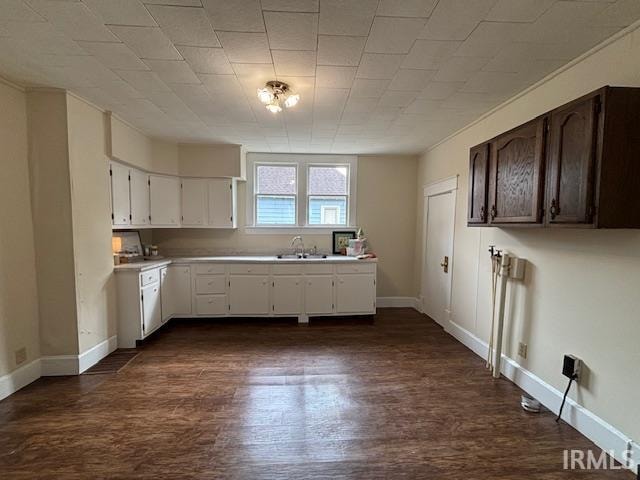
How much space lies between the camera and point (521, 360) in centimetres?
259

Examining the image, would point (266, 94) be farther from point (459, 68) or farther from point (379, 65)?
point (459, 68)

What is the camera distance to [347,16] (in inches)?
63.6

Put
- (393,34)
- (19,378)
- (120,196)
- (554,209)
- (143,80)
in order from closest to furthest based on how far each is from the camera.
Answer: (393,34), (554,209), (143,80), (19,378), (120,196)

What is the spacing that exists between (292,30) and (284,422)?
8.60 feet

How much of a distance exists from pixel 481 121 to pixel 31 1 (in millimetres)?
3683

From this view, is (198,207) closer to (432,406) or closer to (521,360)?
(432,406)

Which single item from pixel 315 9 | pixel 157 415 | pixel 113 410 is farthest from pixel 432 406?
pixel 315 9

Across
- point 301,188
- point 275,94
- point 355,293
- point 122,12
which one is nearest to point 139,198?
point 301,188

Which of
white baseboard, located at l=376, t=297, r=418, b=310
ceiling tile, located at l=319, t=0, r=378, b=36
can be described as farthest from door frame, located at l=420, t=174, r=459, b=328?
ceiling tile, located at l=319, t=0, r=378, b=36

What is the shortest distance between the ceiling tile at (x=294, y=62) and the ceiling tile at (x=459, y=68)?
3.20ft

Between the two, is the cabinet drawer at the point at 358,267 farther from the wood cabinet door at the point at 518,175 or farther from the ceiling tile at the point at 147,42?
the ceiling tile at the point at 147,42

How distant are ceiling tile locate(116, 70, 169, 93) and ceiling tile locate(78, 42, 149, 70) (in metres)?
0.07

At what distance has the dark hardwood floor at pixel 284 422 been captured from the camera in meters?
1.72

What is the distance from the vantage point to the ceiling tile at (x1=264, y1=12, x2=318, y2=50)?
162 cm
